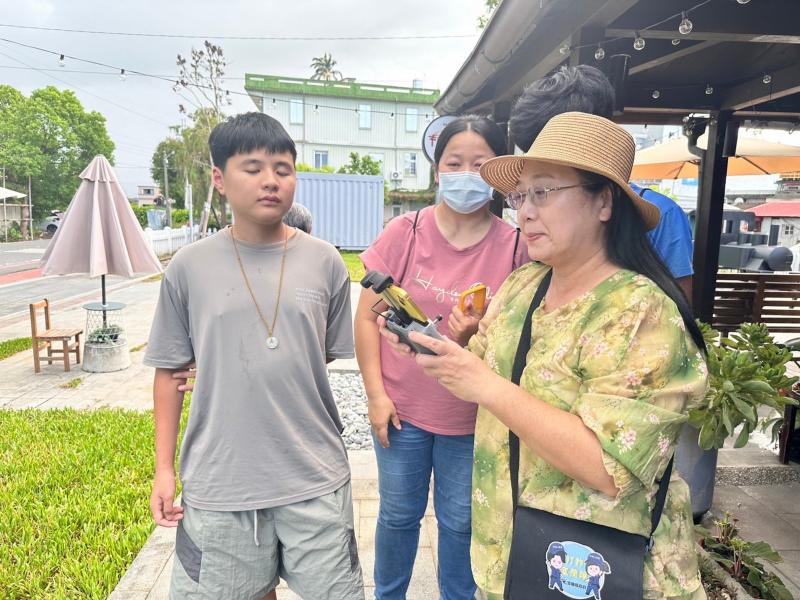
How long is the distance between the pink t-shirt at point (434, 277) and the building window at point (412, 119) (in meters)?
33.2

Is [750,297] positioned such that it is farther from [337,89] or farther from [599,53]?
[337,89]

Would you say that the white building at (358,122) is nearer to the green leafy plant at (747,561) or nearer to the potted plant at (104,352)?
the potted plant at (104,352)

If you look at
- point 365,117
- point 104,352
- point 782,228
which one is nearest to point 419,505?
point 104,352

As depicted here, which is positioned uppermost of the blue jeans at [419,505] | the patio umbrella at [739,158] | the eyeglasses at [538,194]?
the patio umbrella at [739,158]

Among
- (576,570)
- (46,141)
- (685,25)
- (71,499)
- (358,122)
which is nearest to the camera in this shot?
(576,570)

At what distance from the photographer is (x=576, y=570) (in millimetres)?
1058

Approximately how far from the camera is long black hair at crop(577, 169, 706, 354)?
108cm

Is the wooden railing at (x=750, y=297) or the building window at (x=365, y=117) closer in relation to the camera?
the wooden railing at (x=750, y=297)

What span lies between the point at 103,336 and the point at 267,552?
18.4ft

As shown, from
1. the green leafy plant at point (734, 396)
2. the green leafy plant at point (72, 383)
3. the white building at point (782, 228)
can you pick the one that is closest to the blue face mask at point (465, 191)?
the green leafy plant at point (734, 396)

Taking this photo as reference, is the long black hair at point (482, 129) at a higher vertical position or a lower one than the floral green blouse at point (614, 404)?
higher

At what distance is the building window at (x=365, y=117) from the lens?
32.4 m

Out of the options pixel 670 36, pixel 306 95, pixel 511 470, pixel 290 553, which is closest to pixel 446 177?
pixel 511 470

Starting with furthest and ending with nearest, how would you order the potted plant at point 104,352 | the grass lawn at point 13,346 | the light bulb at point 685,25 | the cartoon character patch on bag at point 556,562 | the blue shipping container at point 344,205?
the blue shipping container at point 344,205, the grass lawn at point 13,346, the potted plant at point 104,352, the light bulb at point 685,25, the cartoon character patch on bag at point 556,562
